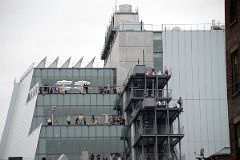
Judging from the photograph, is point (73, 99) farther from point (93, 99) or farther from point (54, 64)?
point (54, 64)

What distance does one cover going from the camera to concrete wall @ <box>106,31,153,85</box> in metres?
100

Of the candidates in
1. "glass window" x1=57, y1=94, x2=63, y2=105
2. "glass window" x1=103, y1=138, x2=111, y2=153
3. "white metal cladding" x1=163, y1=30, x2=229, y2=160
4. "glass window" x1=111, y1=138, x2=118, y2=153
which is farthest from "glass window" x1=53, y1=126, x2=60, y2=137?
"white metal cladding" x1=163, y1=30, x2=229, y2=160

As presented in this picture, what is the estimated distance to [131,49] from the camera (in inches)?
3952

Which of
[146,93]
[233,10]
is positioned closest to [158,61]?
[146,93]

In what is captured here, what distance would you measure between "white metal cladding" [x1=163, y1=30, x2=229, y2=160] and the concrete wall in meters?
2.08

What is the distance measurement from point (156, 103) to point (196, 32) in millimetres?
23419

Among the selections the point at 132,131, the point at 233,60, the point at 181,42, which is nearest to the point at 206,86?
the point at 181,42

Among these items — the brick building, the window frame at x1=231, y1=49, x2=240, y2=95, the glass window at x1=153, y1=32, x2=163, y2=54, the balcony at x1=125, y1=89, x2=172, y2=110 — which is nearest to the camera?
the brick building

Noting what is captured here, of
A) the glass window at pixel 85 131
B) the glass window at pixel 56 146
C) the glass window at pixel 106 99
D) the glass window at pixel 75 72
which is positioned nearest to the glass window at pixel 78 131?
the glass window at pixel 85 131

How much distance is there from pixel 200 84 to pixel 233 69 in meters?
67.9

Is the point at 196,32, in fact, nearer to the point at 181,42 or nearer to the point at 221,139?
the point at 181,42

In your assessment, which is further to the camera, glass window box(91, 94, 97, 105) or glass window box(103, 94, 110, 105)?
glass window box(103, 94, 110, 105)

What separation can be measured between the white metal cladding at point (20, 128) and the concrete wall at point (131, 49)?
12.0m

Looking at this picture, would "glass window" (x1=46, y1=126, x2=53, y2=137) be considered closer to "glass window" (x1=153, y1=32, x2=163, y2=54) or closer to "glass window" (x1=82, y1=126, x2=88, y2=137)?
"glass window" (x1=82, y1=126, x2=88, y2=137)
